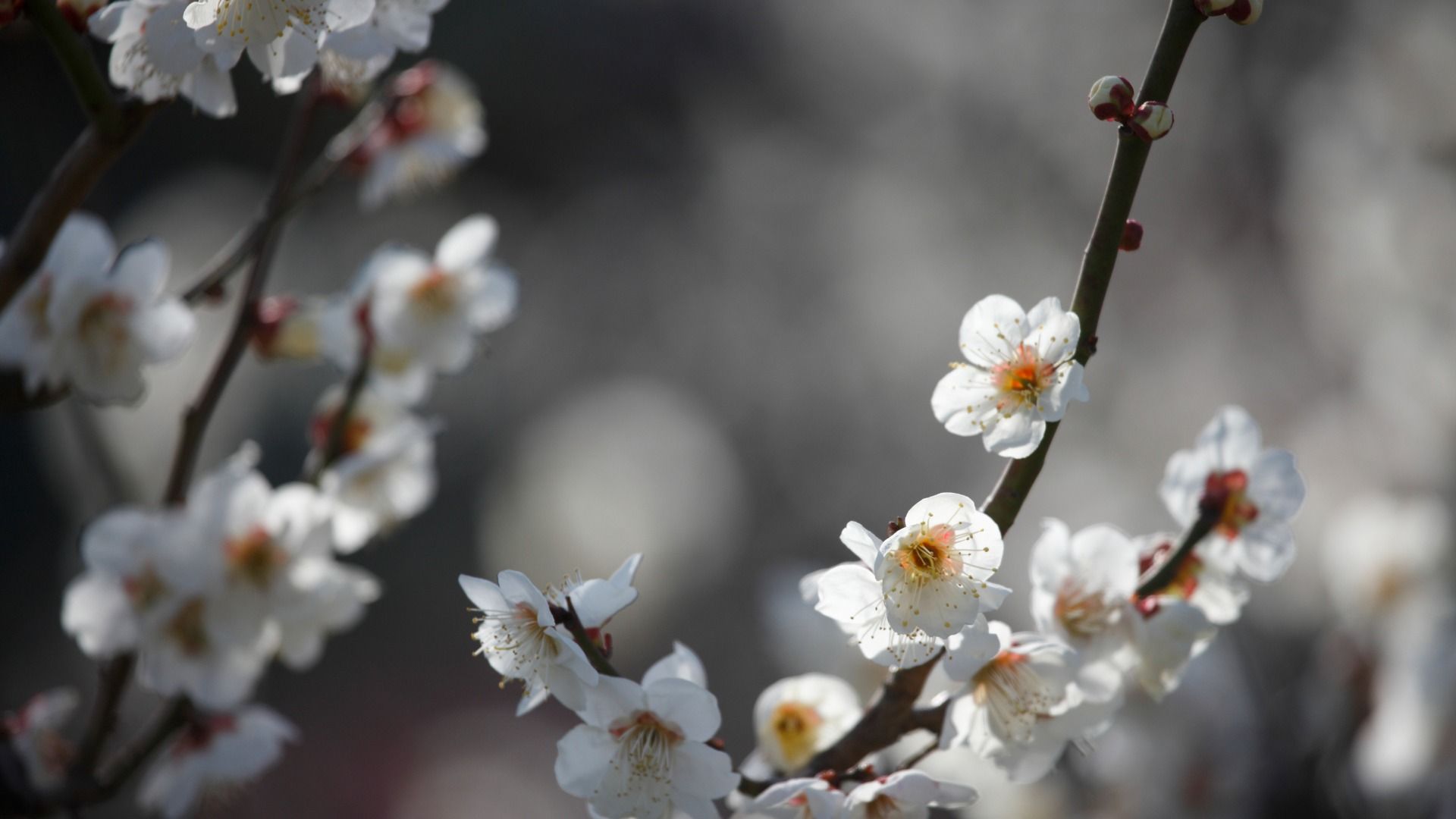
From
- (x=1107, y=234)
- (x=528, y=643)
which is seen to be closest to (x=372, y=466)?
(x=528, y=643)

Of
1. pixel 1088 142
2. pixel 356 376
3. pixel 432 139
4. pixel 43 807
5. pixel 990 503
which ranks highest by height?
pixel 1088 142

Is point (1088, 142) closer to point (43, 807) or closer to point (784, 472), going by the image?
point (784, 472)

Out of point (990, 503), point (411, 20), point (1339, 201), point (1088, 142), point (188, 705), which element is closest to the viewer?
point (990, 503)

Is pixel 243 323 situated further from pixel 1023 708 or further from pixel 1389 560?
pixel 1389 560

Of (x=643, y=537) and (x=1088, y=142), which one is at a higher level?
(x=1088, y=142)

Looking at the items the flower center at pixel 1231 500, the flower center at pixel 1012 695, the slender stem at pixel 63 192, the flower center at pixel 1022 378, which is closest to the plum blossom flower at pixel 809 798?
the flower center at pixel 1012 695

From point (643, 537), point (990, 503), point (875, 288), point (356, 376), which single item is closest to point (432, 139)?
point (356, 376)

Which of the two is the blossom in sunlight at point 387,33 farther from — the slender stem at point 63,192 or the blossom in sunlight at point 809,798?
the blossom in sunlight at point 809,798

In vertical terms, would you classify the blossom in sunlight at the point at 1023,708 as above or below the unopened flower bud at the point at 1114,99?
below
